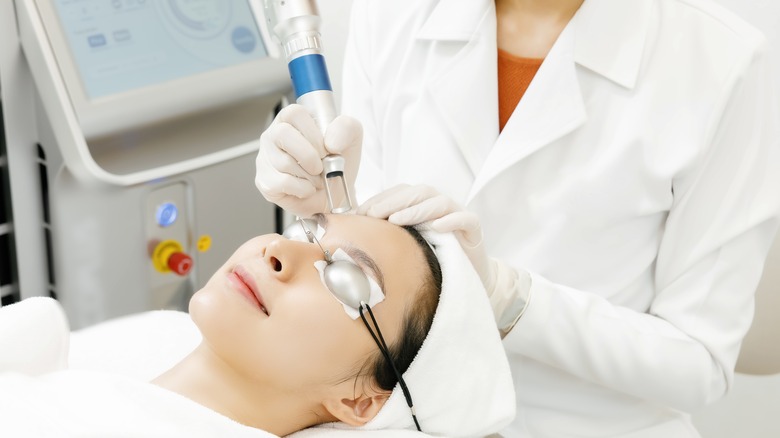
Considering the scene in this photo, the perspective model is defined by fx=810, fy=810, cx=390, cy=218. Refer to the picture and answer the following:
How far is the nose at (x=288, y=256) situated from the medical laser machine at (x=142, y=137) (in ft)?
1.47

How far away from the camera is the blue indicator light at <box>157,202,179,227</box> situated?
4.54ft

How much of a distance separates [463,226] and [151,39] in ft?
2.18

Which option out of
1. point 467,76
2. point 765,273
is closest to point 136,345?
point 467,76

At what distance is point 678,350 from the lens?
1.09 meters

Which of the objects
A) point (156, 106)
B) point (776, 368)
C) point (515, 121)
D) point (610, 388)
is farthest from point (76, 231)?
point (776, 368)

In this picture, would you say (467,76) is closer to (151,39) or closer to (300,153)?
(300,153)

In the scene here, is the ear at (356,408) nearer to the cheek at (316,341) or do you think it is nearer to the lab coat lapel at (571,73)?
the cheek at (316,341)

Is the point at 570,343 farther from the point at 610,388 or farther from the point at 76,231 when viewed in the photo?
the point at 76,231

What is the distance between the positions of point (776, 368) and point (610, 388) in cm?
32

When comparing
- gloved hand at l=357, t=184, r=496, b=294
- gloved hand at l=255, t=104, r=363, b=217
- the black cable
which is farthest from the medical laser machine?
the black cable

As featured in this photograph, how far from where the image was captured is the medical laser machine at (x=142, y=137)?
1237 mm

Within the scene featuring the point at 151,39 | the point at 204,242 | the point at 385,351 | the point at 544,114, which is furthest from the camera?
the point at 204,242

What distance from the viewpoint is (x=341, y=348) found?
90cm

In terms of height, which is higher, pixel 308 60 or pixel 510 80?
pixel 308 60
